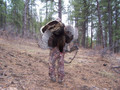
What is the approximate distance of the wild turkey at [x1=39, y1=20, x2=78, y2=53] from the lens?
2.55 meters

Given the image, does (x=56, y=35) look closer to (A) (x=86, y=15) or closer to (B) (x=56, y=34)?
(B) (x=56, y=34)

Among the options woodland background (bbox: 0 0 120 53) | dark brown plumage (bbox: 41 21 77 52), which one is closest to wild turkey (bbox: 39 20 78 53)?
dark brown plumage (bbox: 41 21 77 52)

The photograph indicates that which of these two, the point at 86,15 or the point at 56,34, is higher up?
the point at 86,15

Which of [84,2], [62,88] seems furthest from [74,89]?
[84,2]

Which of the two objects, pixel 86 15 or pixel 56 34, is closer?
pixel 56 34

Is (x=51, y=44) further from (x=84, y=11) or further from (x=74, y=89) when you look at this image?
(x=84, y=11)

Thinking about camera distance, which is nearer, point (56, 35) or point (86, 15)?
point (56, 35)

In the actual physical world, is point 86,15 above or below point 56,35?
above

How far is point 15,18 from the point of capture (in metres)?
20.8

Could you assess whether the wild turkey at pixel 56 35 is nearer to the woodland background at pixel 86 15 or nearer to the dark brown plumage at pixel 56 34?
→ the dark brown plumage at pixel 56 34

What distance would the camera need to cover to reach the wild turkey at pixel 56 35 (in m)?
2.55

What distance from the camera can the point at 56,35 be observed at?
107 inches

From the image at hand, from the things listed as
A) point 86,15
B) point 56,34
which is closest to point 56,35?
point 56,34

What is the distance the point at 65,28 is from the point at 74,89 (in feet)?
6.00
